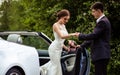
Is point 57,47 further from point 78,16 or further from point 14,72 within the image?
point 78,16

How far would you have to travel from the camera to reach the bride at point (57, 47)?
10711 millimetres

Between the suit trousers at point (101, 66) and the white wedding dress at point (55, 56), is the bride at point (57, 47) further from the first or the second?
the suit trousers at point (101, 66)

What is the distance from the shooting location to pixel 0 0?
52.2 m

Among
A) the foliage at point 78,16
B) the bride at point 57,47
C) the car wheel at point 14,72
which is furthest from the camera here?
the foliage at point 78,16

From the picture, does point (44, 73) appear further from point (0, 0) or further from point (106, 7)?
point (0, 0)

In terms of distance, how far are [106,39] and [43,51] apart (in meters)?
2.43

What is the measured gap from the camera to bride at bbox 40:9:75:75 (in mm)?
10711

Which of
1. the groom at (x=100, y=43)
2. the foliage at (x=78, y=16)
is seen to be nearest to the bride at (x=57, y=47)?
the groom at (x=100, y=43)

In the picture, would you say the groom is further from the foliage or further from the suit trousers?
the foliage

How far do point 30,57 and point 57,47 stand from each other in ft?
3.32

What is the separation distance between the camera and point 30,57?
9.99m

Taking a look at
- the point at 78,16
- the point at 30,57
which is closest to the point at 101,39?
the point at 30,57

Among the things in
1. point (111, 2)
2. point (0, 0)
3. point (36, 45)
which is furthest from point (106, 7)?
point (0, 0)

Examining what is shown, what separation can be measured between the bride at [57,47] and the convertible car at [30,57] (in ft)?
0.46
